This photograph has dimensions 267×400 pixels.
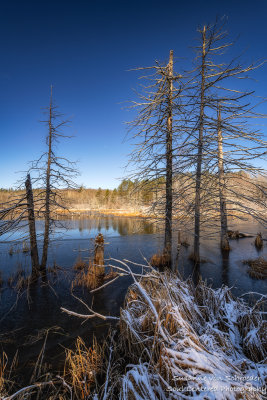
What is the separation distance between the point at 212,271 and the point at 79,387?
8.42m

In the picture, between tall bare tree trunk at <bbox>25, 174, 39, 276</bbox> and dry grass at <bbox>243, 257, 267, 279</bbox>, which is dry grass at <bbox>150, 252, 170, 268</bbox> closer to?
dry grass at <bbox>243, 257, 267, 279</bbox>

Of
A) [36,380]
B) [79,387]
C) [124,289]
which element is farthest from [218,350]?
[124,289]

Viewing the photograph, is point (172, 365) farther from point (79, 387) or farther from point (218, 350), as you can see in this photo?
point (79, 387)

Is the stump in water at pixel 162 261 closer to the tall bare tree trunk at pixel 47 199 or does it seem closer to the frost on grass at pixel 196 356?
the tall bare tree trunk at pixel 47 199

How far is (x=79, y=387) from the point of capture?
99.7 inches

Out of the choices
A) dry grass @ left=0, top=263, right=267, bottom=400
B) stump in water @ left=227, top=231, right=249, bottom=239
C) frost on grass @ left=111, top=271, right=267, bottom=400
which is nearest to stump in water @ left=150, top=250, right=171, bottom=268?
dry grass @ left=0, top=263, right=267, bottom=400

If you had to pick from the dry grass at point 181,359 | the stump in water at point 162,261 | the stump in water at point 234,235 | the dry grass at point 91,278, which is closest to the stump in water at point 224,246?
the stump in water at point 234,235

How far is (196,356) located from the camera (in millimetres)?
2096

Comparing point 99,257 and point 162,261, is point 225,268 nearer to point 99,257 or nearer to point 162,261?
point 162,261

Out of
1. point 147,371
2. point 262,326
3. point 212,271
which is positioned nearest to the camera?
point 147,371

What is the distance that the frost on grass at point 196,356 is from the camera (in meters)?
1.87

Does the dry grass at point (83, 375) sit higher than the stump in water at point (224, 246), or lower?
higher

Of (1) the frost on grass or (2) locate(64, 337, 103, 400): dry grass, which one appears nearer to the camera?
(1) the frost on grass

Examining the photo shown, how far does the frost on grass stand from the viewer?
1872 mm
